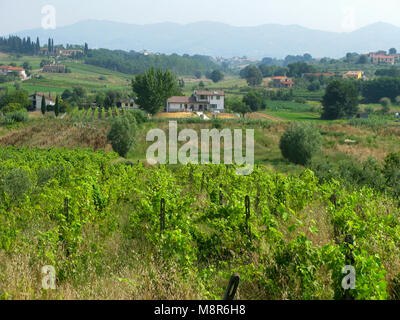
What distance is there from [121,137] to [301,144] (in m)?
16.8

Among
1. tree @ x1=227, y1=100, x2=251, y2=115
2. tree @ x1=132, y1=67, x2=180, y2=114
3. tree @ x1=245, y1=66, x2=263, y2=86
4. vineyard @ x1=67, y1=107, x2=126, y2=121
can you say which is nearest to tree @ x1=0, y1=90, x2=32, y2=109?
vineyard @ x1=67, y1=107, x2=126, y2=121

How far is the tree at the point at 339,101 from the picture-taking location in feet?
235

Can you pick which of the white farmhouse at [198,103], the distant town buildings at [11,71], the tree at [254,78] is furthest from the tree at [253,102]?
the distant town buildings at [11,71]

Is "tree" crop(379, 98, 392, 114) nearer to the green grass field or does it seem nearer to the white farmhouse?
the white farmhouse

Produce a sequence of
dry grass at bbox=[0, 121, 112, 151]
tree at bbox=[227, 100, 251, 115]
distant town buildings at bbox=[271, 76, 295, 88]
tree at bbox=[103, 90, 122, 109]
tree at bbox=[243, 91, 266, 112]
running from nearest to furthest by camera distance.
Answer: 1. dry grass at bbox=[0, 121, 112, 151]
2. tree at bbox=[227, 100, 251, 115]
3. tree at bbox=[243, 91, 266, 112]
4. tree at bbox=[103, 90, 122, 109]
5. distant town buildings at bbox=[271, 76, 295, 88]

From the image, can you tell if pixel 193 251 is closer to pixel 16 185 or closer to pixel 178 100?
pixel 16 185

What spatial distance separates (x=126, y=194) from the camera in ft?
37.9

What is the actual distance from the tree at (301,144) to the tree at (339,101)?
39534 millimetres

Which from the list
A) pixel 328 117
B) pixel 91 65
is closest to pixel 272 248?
pixel 328 117

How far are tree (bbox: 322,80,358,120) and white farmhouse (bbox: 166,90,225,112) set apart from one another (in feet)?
67.0

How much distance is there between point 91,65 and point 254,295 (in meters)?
192

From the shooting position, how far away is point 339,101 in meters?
72.4

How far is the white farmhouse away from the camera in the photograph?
6962cm

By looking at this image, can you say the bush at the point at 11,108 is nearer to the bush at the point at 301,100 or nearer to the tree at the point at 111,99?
the tree at the point at 111,99
